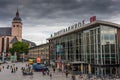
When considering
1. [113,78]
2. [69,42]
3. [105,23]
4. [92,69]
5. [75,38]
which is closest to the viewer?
[113,78]

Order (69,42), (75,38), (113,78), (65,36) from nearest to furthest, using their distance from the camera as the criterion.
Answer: (113,78) < (75,38) < (69,42) < (65,36)

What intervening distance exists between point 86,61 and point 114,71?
9.46 m

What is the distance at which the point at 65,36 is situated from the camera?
283 feet

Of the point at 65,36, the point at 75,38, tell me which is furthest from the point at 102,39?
the point at 65,36

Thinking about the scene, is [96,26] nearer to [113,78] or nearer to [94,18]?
[94,18]

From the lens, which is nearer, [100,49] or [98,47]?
[100,49]

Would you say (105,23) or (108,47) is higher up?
(105,23)

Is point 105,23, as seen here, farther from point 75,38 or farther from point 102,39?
point 75,38

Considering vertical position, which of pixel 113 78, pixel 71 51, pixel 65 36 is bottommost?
pixel 113 78

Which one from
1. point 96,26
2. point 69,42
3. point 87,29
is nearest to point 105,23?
point 96,26

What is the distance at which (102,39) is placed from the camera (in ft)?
192

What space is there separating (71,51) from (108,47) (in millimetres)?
21485

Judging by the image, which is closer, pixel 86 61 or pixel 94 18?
pixel 94 18

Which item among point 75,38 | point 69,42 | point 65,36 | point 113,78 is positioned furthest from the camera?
point 65,36
